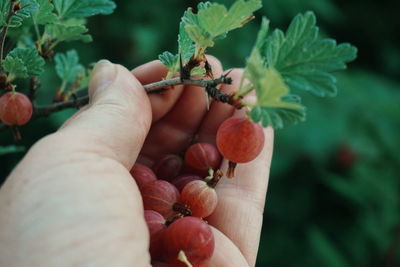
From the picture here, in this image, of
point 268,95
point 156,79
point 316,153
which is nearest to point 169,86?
point 156,79

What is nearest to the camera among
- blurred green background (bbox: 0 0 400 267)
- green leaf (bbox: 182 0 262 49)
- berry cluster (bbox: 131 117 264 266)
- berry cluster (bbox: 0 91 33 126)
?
green leaf (bbox: 182 0 262 49)

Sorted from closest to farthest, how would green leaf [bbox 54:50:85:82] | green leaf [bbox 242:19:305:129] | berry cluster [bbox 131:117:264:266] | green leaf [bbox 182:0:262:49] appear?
green leaf [bbox 242:19:305:129], green leaf [bbox 182:0:262:49], berry cluster [bbox 131:117:264:266], green leaf [bbox 54:50:85:82]

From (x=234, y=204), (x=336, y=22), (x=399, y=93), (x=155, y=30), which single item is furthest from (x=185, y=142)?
(x=336, y=22)

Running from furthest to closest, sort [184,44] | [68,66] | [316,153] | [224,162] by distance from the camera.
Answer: [316,153] < [224,162] < [68,66] < [184,44]

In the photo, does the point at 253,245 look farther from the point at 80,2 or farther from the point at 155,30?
the point at 155,30

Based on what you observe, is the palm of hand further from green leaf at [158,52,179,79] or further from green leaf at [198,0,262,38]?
green leaf at [198,0,262,38]

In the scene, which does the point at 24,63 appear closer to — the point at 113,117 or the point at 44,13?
the point at 44,13

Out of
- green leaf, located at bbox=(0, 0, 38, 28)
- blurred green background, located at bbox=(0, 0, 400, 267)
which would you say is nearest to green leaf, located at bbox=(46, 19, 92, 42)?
green leaf, located at bbox=(0, 0, 38, 28)
